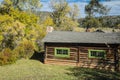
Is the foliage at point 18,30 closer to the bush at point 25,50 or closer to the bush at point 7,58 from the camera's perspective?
the bush at point 25,50

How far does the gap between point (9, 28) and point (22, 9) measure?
Result: 8745 mm

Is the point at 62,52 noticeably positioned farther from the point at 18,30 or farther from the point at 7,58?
the point at 18,30


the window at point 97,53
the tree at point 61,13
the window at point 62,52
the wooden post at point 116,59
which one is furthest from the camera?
the tree at point 61,13

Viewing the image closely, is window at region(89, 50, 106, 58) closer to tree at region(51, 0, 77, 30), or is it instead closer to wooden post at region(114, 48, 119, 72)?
wooden post at region(114, 48, 119, 72)

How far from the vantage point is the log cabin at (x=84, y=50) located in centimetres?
2834

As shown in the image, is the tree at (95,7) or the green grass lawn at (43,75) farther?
the tree at (95,7)

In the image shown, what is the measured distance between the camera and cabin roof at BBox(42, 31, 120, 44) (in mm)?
28906

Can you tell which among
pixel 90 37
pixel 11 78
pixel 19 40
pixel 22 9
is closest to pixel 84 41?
pixel 90 37

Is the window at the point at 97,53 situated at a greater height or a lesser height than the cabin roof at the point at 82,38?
lesser

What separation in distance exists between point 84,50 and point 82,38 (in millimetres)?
1771

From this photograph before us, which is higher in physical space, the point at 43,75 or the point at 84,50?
the point at 84,50

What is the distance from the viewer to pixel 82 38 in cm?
3036

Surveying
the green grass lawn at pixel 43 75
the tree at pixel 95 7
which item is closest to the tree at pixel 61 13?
the tree at pixel 95 7

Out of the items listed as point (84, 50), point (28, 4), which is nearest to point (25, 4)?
point (28, 4)
